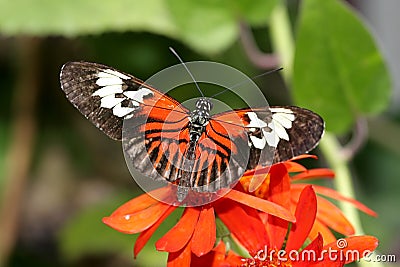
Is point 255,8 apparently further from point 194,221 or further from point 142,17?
point 194,221

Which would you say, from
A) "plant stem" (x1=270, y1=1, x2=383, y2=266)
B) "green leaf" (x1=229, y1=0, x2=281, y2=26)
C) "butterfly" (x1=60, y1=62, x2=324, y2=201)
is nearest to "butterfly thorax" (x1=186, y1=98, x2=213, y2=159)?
"butterfly" (x1=60, y1=62, x2=324, y2=201)

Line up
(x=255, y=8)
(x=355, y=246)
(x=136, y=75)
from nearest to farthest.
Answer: (x=355, y=246), (x=255, y=8), (x=136, y=75)

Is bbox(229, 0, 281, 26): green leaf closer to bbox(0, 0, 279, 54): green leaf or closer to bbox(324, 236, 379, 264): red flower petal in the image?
bbox(0, 0, 279, 54): green leaf

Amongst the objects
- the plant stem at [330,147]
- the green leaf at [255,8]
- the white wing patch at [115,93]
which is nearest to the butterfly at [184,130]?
the white wing patch at [115,93]

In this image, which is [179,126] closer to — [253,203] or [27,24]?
[253,203]

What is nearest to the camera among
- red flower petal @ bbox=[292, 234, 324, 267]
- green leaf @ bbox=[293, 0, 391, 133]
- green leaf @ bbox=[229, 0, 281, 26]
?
red flower petal @ bbox=[292, 234, 324, 267]

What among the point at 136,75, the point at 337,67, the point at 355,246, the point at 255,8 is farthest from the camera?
the point at 136,75

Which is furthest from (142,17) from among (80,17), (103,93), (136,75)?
(103,93)
